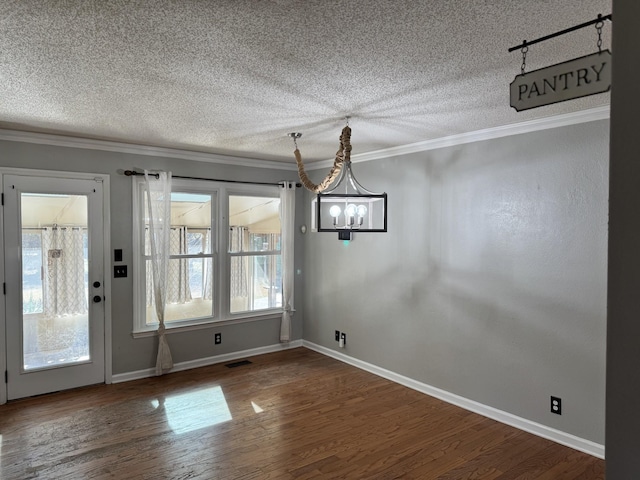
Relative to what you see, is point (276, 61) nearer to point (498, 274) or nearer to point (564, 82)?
point (564, 82)

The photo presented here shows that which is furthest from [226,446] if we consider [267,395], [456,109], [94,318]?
[456,109]

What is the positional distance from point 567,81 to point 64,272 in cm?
439

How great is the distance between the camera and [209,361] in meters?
5.08

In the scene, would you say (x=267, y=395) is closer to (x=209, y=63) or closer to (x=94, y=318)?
(x=94, y=318)

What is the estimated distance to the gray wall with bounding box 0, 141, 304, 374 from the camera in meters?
4.04

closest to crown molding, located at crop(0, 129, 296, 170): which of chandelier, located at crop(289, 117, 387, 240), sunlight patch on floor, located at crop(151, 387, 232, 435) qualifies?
chandelier, located at crop(289, 117, 387, 240)

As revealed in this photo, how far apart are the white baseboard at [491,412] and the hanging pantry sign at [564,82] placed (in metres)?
2.69

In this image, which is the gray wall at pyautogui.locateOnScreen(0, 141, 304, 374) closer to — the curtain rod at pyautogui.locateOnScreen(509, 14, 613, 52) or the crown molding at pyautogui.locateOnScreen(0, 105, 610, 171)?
the crown molding at pyautogui.locateOnScreen(0, 105, 610, 171)

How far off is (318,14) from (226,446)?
2.92m

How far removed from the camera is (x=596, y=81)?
1.47m

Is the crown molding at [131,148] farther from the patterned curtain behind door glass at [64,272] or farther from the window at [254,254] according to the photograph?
the patterned curtain behind door glass at [64,272]

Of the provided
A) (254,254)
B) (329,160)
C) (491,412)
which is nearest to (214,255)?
(254,254)

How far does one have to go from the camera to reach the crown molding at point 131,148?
392 centimetres

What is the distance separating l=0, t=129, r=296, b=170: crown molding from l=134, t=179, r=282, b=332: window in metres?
0.29
